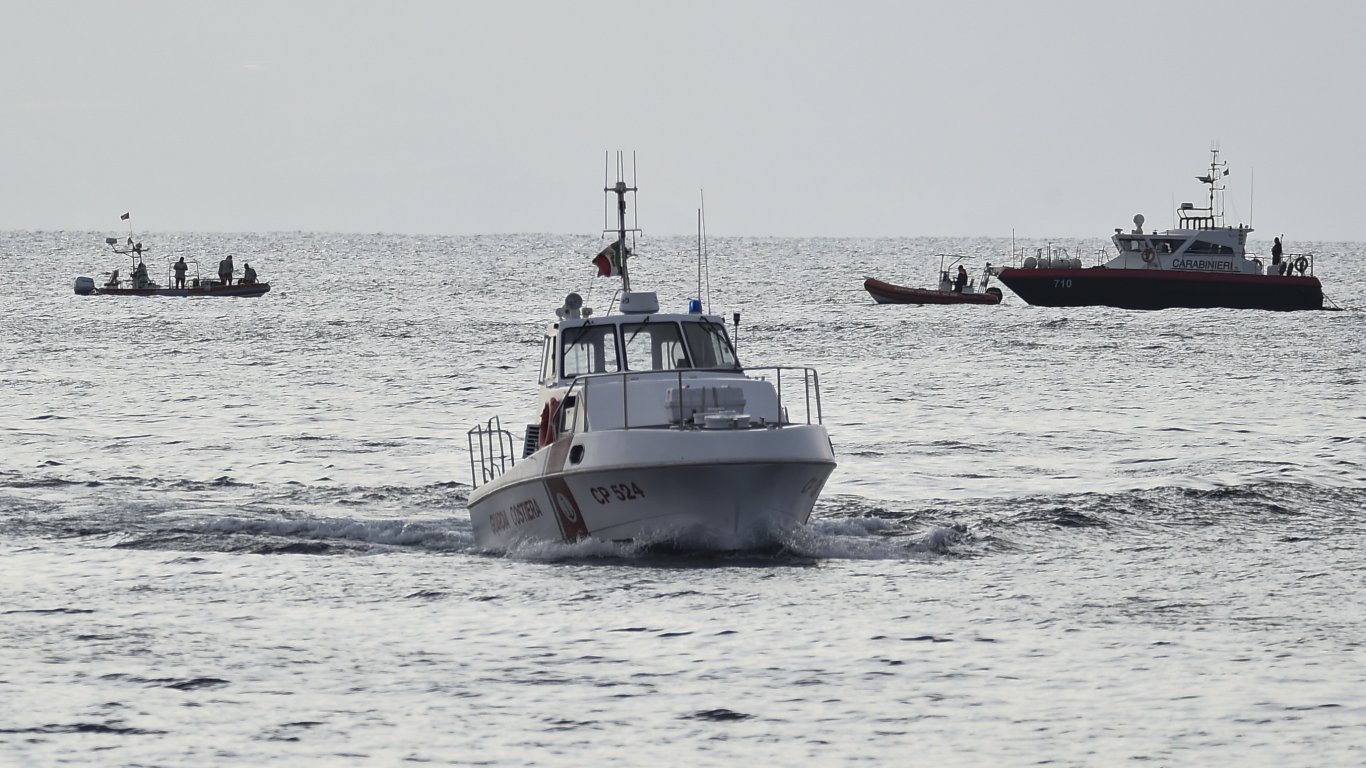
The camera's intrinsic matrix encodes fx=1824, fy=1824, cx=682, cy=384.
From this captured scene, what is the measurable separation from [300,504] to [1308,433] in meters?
17.3

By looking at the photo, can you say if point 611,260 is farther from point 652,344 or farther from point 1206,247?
point 1206,247

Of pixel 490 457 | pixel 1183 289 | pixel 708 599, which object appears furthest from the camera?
pixel 1183 289

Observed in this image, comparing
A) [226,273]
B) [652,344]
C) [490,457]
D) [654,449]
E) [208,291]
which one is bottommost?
[490,457]

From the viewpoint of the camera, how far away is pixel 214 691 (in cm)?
1298

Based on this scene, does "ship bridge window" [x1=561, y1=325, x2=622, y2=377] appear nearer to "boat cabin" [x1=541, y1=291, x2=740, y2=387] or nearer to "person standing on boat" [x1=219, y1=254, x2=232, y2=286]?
"boat cabin" [x1=541, y1=291, x2=740, y2=387]

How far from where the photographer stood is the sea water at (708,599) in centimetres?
1199

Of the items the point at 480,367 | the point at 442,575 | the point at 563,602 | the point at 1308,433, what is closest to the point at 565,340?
the point at 442,575

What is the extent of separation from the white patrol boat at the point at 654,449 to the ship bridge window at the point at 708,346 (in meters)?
0.01

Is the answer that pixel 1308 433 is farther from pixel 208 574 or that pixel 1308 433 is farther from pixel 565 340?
pixel 208 574

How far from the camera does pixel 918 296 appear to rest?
78.2 metres

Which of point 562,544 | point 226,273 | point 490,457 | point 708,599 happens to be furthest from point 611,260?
point 226,273

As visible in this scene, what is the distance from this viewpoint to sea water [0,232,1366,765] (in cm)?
1199

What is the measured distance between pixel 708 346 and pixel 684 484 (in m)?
2.92

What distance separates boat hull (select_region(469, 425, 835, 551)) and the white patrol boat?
1cm
